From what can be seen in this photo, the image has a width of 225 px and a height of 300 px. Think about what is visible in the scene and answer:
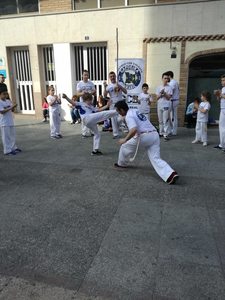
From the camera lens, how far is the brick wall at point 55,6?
10859mm

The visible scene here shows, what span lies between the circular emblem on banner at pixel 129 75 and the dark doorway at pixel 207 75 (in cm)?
234

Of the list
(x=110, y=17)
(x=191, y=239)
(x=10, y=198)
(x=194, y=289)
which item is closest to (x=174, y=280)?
(x=194, y=289)

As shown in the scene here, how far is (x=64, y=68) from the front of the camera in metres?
11.6

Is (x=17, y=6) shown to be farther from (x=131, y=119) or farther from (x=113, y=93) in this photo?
(x=131, y=119)

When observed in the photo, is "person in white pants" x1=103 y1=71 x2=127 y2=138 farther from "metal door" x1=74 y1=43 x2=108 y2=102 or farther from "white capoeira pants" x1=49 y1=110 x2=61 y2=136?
"metal door" x1=74 y1=43 x2=108 y2=102

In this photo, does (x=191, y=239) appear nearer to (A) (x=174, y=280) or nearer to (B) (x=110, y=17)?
(A) (x=174, y=280)

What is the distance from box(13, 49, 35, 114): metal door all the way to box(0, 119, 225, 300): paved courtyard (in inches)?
257

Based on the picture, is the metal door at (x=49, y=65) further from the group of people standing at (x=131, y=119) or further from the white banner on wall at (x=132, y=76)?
the white banner on wall at (x=132, y=76)

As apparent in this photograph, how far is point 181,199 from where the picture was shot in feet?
15.8

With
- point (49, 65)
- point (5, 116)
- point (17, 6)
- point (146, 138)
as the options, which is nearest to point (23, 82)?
Answer: point (49, 65)

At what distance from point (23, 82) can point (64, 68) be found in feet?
7.41

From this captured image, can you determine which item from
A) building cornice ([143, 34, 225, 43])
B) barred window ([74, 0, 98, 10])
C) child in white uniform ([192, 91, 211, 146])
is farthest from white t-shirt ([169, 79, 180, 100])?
barred window ([74, 0, 98, 10])

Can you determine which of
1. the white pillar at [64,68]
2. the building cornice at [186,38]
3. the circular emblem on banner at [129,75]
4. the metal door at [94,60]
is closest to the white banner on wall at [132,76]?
the circular emblem on banner at [129,75]

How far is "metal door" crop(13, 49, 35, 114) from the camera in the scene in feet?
40.7
